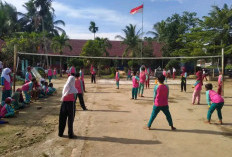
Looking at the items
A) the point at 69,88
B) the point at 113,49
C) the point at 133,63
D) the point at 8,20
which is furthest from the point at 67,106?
the point at 8,20

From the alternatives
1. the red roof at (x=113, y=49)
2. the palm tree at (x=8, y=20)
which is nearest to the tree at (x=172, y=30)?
the red roof at (x=113, y=49)

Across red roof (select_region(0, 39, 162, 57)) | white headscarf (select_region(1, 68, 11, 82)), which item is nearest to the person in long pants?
white headscarf (select_region(1, 68, 11, 82))

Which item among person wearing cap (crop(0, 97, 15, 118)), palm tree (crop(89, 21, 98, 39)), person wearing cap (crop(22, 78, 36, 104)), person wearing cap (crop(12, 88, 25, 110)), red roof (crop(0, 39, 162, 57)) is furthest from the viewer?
palm tree (crop(89, 21, 98, 39))

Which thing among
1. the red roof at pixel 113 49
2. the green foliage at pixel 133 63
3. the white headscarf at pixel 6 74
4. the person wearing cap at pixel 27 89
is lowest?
the person wearing cap at pixel 27 89

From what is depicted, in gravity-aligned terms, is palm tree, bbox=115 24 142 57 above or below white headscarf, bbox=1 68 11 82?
above

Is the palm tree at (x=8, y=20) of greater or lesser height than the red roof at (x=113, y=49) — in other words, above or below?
above

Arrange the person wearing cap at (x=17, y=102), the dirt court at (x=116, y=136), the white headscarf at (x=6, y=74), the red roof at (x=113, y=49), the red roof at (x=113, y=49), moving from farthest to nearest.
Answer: the red roof at (x=113, y=49) < the red roof at (x=113, y=49) < the white headscarf at (x=6, y=74) < the person wearing cap at (x=17, y=102) < the dirt court at (x=116, y=136)

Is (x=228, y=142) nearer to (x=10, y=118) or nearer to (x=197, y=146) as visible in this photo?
(x=197, y=146)

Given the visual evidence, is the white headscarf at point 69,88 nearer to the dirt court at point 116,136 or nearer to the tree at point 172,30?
the dirt court at point 116,136

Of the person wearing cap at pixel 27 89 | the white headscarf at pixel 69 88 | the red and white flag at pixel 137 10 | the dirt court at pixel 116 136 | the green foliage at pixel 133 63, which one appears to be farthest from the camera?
the green foliage at pixel 133 63

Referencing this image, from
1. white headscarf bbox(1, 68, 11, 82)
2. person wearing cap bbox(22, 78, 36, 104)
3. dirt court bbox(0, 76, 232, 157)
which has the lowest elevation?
dirt court bbox(0, 76, 232, 157)

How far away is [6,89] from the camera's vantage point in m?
8.15

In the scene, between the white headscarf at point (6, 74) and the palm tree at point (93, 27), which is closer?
the white headscarf at point (6, 74)

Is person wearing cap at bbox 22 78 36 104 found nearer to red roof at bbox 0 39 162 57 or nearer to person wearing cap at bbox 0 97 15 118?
person wearing cap at bbox 0 97 15 118
